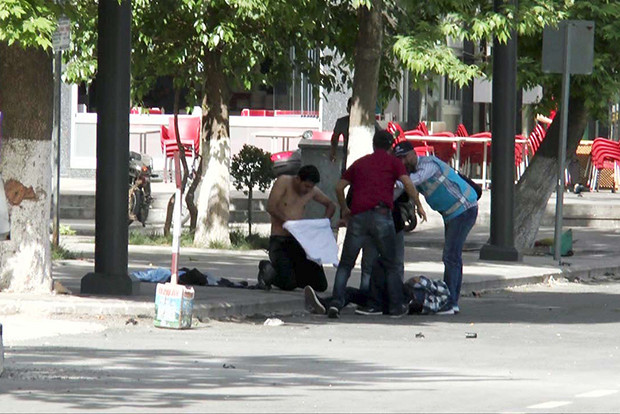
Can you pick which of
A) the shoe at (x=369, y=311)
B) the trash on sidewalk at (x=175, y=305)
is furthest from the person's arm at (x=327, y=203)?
the trash on sidewalk at (x=175, y=305)

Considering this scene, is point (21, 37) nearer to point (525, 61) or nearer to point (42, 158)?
point (42, 158)

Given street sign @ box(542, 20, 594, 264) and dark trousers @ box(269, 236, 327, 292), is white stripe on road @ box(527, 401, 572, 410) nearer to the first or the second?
dark trousers @ box(269, 236, 327, 292)

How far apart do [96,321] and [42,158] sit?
70.0 inches

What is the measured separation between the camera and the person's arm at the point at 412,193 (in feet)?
50.7

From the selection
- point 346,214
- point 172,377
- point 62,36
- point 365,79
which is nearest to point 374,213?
point 346,214

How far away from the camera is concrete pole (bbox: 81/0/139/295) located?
15555 mm

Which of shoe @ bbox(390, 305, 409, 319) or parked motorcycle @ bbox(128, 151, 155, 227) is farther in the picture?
parked motorcycle @ bbox(128, 151, 155, 227)

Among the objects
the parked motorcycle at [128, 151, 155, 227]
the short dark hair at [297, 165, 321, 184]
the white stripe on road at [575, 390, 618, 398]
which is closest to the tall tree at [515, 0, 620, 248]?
the parked motorcycle at [128, 151, 155, 227]

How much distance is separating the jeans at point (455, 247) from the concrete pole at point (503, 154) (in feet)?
16.2

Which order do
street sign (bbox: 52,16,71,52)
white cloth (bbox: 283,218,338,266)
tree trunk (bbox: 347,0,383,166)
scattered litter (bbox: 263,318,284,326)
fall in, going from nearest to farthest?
scattered litter (bbox: 263,318,284,326)
white cloth (bbox: 283,218,338,266)
street sign (bbox: 52,16,71,52)
tree trunk (bbox: 347,0,383,166)

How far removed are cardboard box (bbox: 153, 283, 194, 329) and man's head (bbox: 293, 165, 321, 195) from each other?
2852 mm

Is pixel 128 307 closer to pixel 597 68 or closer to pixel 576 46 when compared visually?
pixel 576 46

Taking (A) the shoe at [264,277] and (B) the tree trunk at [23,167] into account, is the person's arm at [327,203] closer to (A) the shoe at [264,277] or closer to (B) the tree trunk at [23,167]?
(A) the shoe at [264,277]

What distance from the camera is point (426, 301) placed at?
53.2 feet
